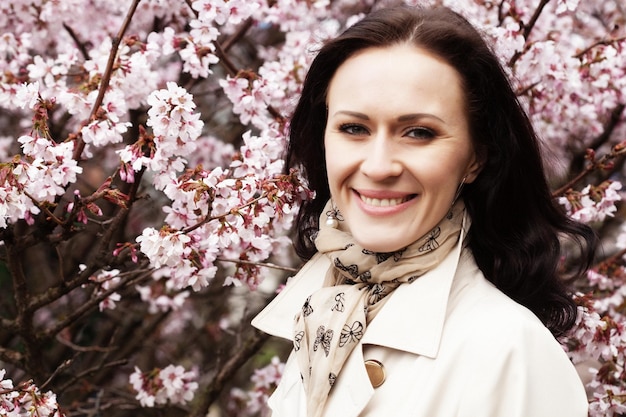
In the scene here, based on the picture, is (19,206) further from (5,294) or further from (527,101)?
(5,294)

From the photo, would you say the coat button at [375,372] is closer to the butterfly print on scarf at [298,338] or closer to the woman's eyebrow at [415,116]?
the butterfly print on scarf at [298,338]

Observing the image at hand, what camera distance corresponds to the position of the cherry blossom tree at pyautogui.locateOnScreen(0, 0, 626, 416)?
6.79ft

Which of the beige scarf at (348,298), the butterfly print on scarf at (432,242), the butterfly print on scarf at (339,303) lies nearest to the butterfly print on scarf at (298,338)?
the beige scarf at (348,298)

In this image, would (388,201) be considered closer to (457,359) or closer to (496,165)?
(496,165)

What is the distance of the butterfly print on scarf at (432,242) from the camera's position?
180 centimetres

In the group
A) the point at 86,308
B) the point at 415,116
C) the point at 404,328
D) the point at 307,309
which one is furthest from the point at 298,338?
the point at 86,308

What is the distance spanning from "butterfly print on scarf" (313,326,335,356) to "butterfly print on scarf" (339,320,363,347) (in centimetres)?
3

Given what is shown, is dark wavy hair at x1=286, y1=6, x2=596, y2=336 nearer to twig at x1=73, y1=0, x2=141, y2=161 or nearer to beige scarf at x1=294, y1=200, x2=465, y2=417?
beige scarf at x1=294, y1=200, x2=465, y2=417

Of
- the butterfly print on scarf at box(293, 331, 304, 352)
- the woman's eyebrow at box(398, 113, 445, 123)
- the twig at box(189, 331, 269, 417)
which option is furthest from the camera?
the twig at box(189, 331, 269, 417)

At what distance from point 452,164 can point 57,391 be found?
1.65 meters

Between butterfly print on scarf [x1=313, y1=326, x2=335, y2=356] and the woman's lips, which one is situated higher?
the woman's lips

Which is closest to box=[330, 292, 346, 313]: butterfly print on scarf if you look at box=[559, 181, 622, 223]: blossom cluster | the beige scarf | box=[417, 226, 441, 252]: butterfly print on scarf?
the beige scarf

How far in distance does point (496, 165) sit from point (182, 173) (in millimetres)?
1683

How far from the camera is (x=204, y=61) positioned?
2.57 m
